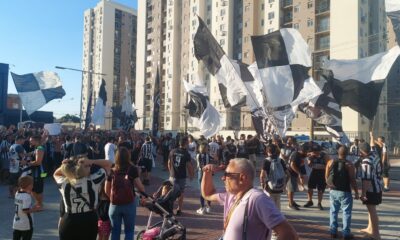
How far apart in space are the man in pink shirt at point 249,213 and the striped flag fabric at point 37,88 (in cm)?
2030

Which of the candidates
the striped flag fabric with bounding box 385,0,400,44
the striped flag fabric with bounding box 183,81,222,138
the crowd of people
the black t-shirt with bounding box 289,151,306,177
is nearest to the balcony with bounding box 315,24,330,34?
the striped flag fabric with bounding box 183,81,222,138

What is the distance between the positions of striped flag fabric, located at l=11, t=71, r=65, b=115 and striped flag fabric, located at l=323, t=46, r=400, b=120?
1612cm

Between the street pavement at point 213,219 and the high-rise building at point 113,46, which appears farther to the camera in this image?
the high-rise building at point 113,46

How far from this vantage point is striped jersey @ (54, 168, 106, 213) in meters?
4.64

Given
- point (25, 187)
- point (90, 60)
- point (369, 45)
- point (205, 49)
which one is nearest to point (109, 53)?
point (90, 60)

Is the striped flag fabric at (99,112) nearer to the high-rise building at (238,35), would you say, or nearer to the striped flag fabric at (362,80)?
the high-rise building at (238,35)

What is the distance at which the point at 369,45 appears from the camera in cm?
5231

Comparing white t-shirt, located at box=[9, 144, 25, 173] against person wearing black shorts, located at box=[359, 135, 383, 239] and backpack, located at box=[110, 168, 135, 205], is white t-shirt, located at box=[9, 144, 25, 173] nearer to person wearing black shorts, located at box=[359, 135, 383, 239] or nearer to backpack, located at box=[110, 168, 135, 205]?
backpack, located at box=[110, 168, 135, 205]

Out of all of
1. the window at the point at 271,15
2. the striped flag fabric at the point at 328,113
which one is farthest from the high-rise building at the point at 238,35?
the striped flag fabric at the point at 328,113

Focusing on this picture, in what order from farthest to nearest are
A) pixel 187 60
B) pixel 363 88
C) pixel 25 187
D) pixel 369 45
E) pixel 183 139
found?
pixel 187 60
pixel 369 45
pixel 363 88
pixel 183 139
pixel 25 187

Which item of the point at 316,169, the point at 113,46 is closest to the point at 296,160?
the point at 316,169

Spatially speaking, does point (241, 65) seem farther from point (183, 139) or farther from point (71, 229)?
point (71, 229)

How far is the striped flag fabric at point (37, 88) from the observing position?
72.0ft

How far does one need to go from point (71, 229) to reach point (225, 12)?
70423mm
